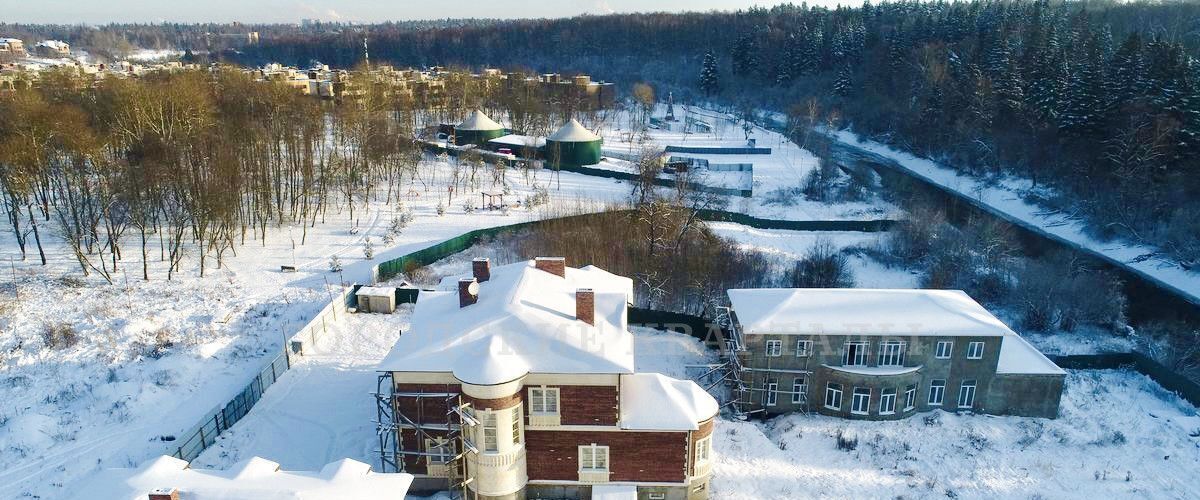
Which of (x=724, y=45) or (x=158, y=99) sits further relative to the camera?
(x=724, y=45)

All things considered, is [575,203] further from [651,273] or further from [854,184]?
[854,184]

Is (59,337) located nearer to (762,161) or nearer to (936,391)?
(936,391)

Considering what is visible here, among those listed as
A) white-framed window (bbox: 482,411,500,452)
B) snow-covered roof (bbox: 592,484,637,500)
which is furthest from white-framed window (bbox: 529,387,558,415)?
snow-covered roof (bbox: 592,484,637,500)

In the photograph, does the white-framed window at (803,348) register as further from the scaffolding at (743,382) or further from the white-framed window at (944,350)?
the white-framed window at (944,350)

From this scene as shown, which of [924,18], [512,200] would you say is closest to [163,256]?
[512,200]

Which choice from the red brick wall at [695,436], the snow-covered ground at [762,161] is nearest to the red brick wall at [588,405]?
the red brick wall at [695,436]

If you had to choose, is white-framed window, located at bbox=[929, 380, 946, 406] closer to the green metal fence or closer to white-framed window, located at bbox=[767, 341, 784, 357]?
white-framed window, located at bbox=[767, 341, 784, 357]
